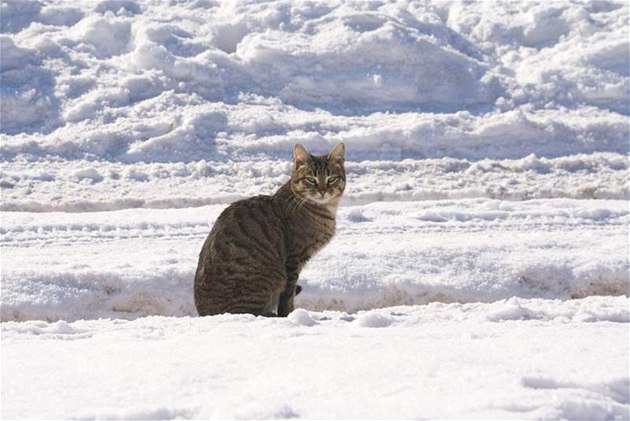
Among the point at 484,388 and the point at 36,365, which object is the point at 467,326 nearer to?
the point at 484,388

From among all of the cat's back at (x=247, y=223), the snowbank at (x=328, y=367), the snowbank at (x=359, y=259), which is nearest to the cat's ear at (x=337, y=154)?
the cat's back at (x=247, y=223)

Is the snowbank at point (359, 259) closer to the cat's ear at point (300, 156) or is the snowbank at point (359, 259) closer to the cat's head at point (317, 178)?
the cat's head at point (317, 178)

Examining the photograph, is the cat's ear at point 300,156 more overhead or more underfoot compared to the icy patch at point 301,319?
more overhead

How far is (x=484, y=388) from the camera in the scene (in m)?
2.92

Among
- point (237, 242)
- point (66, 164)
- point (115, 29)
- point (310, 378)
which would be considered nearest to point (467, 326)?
point (310, 378)

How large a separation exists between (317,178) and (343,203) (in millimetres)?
2883

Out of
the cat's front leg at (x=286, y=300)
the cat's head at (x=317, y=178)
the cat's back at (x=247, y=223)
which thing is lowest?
the cat's front leg at (x=286, y=300)

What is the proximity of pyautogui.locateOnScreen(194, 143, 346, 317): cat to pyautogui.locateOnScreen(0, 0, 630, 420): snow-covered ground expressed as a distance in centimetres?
53

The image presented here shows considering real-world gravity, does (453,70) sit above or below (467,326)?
above

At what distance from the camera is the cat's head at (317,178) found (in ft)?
18.7

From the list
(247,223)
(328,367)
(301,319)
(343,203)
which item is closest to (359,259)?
(247,223)

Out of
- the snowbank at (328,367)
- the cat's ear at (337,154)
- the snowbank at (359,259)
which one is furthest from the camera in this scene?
the snowbank at (359,259)

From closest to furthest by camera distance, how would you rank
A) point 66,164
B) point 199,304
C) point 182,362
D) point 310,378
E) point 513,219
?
point 310,378
point 182,362
point 199,304
point 513,219
point 66,164

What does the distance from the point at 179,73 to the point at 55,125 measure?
142cm
